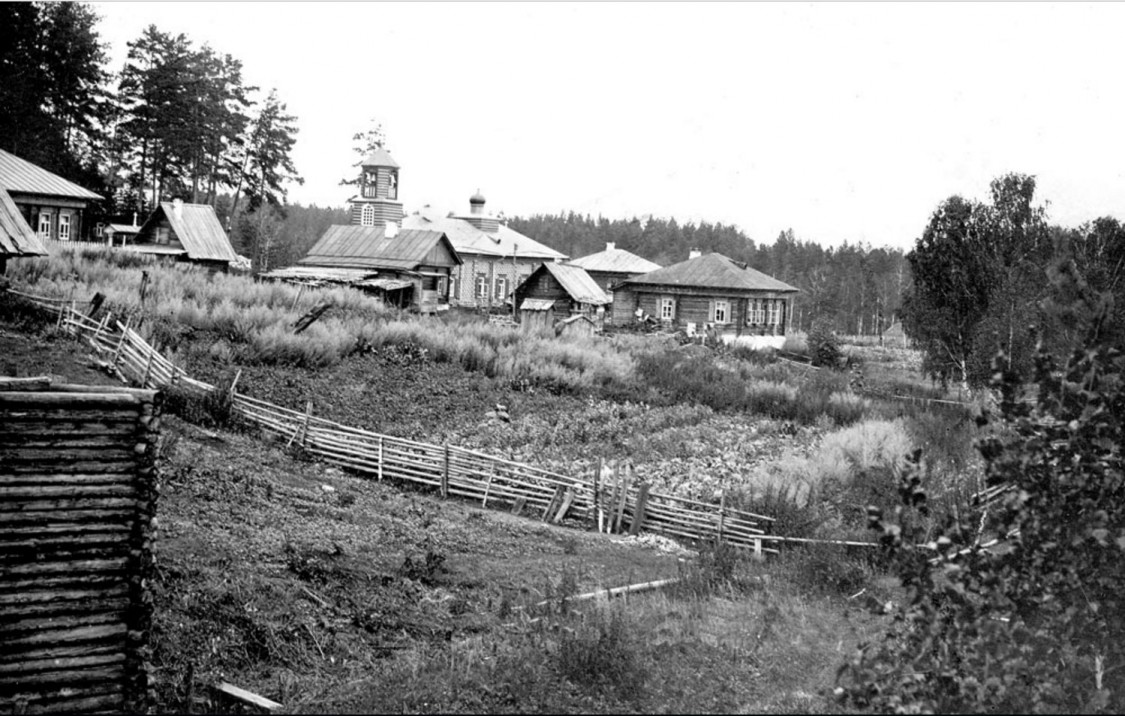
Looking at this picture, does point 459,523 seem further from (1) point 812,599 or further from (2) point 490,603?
(1) point 812,599

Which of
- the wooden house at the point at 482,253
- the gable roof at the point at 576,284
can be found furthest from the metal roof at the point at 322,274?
the wooden house at the point at 482,253

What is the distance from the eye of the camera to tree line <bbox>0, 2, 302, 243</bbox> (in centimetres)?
4909

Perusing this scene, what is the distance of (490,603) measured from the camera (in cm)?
1207

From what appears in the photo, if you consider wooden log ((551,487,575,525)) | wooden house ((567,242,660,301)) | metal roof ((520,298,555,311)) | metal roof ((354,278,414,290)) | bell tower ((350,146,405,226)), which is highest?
bell tower ((350,146,405,226))

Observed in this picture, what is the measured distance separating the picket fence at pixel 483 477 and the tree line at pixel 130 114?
1270 inches

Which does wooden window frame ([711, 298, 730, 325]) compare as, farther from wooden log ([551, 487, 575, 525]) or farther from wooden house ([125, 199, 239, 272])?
wooden log ([551, 487, 575, 525])

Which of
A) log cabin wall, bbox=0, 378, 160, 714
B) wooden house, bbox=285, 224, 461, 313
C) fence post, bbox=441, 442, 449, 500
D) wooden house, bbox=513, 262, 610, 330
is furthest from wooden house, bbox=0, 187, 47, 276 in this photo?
wooden house, bbox=513, 262, 610, 330

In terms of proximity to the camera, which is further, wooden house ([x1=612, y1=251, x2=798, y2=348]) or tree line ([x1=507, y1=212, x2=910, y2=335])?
tree line ([x1=507, y1=212, x2=910, y2=335])

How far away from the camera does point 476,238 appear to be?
62.7 metres

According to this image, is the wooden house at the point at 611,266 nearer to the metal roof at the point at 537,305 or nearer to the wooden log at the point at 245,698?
the metal roof at the point at 537,305

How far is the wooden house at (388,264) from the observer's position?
46.7 meters

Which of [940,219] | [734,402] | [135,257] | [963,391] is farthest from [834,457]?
[135,257]

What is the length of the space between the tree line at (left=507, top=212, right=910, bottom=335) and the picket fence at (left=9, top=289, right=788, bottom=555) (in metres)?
42.6

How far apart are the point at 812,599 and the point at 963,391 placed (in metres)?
27.5
